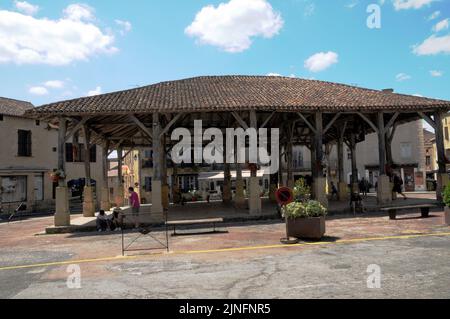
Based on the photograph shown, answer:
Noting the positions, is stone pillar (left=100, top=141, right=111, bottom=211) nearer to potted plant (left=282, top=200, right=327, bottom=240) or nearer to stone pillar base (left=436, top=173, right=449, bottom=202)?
potted plant (left=282, top=200, right=327, bottom=240)

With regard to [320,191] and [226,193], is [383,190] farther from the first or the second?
[226,193]

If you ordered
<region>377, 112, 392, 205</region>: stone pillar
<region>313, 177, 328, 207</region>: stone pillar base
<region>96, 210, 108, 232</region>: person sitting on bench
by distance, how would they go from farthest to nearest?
<region>377, 112, 392, 205</region>: stone pillar → <region>313, 177, 328, 207</region>: stone pillar base → <region>96, 210, 108, 232</region>: person sitting on bench

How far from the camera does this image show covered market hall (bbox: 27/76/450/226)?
15.0 metres

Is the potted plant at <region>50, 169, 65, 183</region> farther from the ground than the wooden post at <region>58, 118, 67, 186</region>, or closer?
closer

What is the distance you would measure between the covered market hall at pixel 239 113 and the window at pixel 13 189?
8952 mm

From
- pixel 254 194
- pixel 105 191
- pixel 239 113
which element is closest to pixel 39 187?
pixel 105 191

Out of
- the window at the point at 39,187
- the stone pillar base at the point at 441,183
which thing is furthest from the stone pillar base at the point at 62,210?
the window at the point at 39,187

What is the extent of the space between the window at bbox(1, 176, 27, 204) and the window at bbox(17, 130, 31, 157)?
5.89ft

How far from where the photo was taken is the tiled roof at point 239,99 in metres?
15.0

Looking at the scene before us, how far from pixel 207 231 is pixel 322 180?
6.20 metres

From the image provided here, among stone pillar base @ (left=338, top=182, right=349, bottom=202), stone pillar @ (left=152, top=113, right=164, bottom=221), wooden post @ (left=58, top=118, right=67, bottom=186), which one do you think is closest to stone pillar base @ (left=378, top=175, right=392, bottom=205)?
stone pillar base @ (left=338, top=182, right=349, bottom=202)

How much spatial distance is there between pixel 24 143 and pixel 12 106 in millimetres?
3138

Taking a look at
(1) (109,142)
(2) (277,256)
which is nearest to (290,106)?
(2) (277,256)
